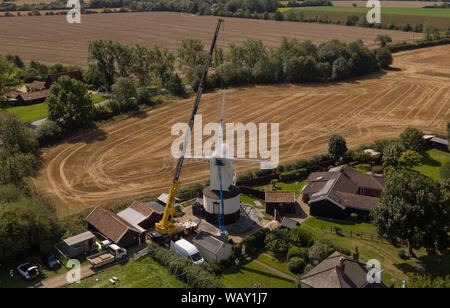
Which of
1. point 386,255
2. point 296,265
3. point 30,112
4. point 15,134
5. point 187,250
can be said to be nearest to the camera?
point 296,265

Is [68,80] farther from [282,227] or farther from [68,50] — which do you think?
[68,50]

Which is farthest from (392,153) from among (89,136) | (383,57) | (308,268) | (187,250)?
(383,57)

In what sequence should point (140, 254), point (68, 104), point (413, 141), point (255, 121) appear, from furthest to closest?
point (255, 121) → point (68, 104) → point (413, 141) → point (140, 254)

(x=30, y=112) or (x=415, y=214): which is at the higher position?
(x=30, y=112)

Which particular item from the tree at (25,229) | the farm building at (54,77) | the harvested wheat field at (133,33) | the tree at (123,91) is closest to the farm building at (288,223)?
the tree at (25,229)

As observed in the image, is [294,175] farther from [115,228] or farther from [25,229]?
[25,229]
